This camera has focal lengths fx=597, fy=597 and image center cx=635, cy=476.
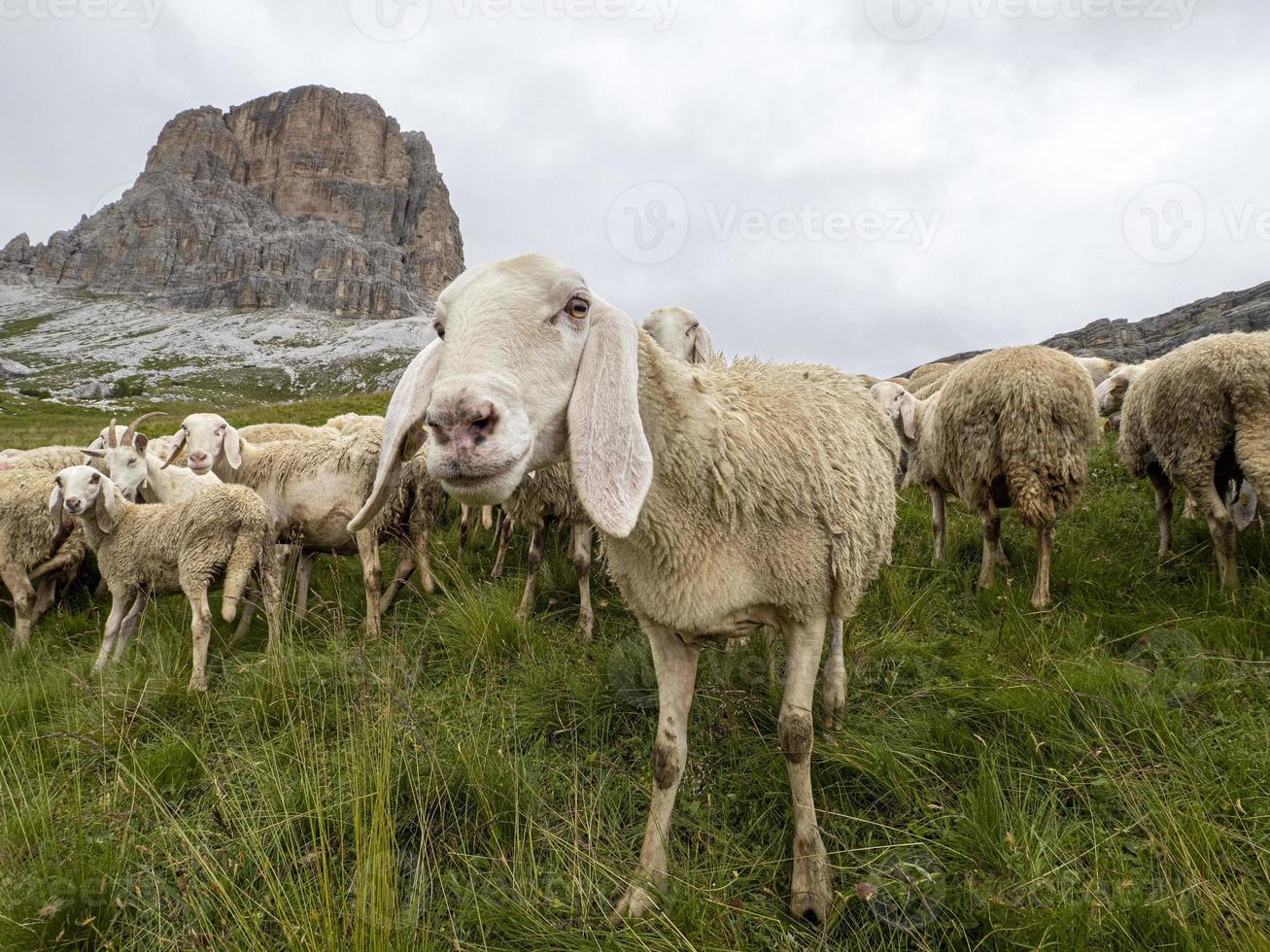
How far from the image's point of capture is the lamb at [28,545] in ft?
18.7

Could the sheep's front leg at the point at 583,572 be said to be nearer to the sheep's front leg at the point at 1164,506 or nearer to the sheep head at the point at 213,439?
the sheep head at the point at 213,439

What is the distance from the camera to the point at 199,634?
4203 millimetres

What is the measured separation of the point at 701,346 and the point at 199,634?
426 centimetres

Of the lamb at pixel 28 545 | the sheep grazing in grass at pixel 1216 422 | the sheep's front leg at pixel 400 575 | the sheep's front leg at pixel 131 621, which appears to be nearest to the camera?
the sheep grazing in grass at pixel 1216 422

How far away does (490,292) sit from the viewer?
1.75 meters

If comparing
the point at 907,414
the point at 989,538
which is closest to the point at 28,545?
A: the point at 989,538

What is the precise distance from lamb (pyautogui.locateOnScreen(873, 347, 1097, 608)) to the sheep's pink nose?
4.10 m

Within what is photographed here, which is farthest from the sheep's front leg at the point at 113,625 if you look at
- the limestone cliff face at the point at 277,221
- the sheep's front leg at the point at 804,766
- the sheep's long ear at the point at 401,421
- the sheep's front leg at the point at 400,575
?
the limestone cliff face at the point at 277,221

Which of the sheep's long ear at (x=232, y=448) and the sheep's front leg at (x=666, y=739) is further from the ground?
the sheep's long ear at (x=232, y=448)

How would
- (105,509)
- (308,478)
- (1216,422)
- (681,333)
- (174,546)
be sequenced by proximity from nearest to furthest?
(1216,422) < (174,546) < (681,333) < (105,509) < (308,478)

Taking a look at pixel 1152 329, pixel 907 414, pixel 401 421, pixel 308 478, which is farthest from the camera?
pixel 1152 329

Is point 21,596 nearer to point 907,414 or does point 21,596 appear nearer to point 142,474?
point 142,474

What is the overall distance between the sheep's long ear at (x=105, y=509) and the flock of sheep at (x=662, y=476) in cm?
6

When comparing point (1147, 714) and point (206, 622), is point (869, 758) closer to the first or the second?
point (1147, 714)
